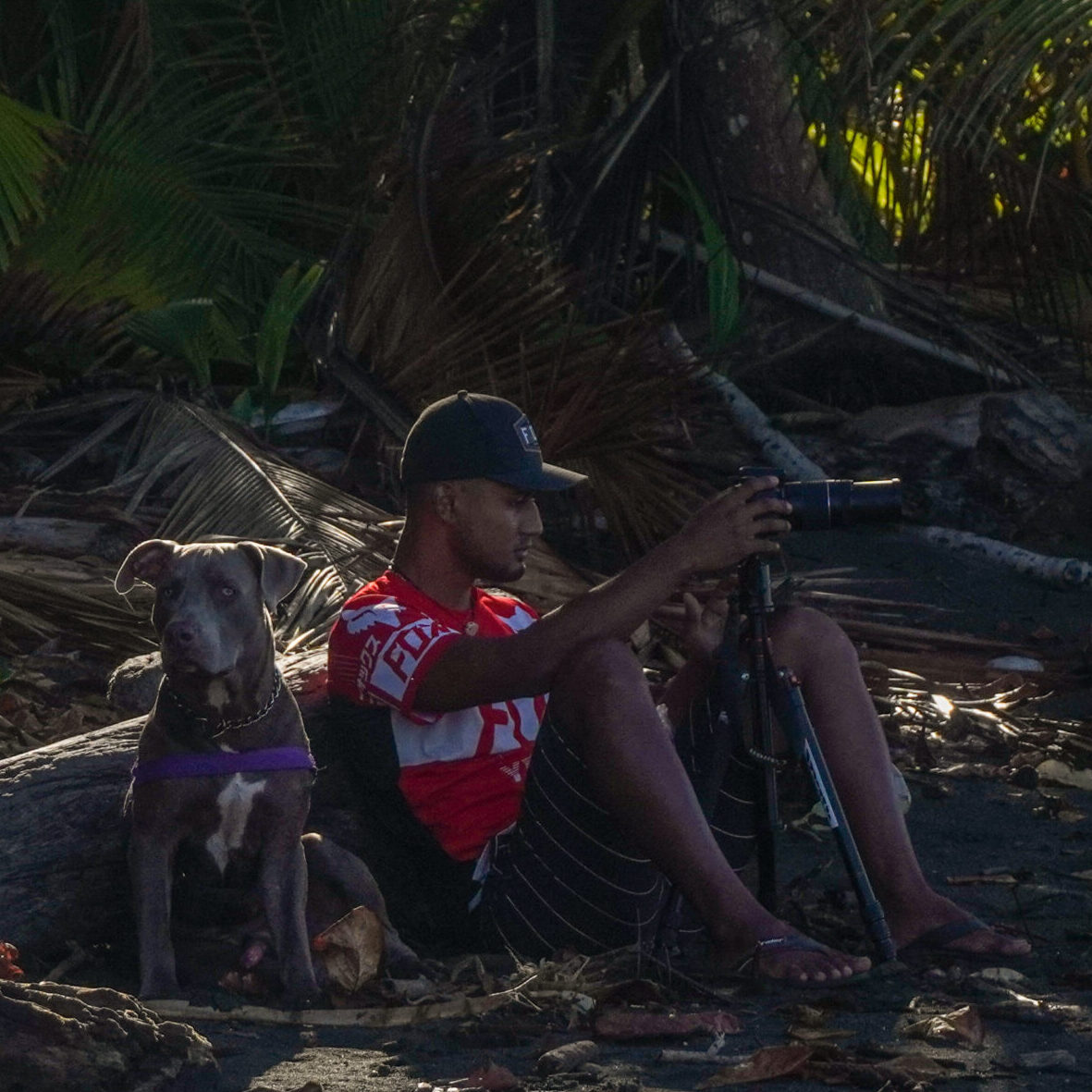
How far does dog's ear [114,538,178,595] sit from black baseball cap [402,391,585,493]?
0.63 meters

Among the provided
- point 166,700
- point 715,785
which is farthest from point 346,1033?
point 715,785

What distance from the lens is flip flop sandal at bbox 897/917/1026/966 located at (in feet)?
12.6

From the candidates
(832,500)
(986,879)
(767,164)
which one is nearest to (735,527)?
(832,500)

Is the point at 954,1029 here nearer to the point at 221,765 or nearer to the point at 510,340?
the point at 221,765

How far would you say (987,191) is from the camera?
855 centimetres

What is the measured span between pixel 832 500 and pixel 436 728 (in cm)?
98

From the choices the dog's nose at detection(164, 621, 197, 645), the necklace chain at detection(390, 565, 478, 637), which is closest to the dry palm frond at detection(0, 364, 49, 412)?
the necklace chain at detection(390, 565, 478, 637)

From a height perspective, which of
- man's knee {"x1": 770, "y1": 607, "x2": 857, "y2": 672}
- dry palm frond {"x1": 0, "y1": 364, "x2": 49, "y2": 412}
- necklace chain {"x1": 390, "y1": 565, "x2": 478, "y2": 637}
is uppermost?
dry palm frond {"x1": 0, "y1": 364, "x2": 49, "y2": 412}

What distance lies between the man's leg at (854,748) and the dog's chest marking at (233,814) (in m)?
1.17

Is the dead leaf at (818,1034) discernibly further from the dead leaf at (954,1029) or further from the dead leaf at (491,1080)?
the dead leaf at (491,1080)

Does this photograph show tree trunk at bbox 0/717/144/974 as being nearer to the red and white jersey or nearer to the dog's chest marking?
the dog's chest marking

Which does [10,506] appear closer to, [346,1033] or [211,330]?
[211,330]

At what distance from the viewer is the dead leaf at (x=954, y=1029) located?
326 cm

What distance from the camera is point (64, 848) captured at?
391cm
